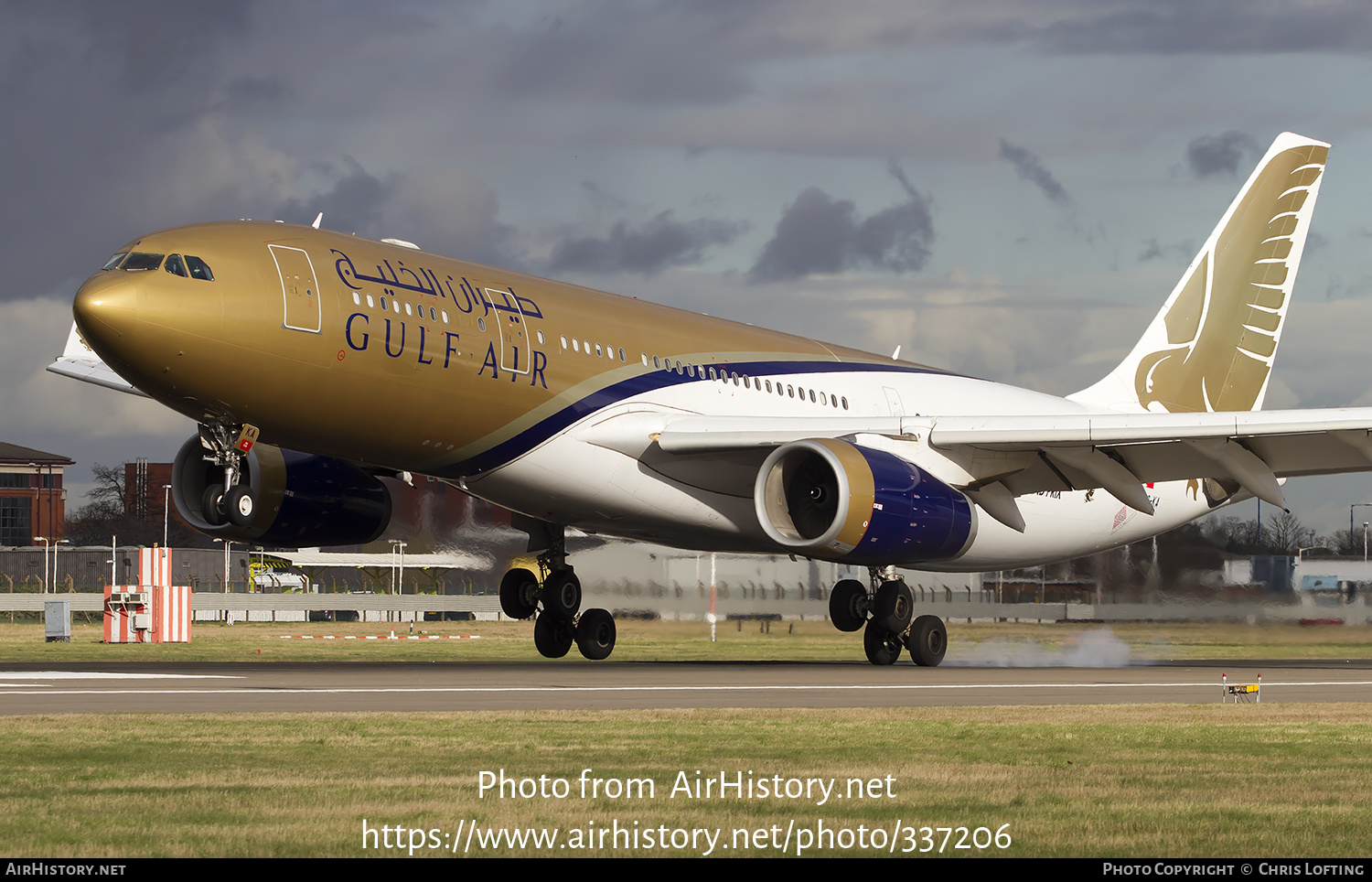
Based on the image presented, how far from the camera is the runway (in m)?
16.4

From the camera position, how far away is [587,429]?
2272 centimetres

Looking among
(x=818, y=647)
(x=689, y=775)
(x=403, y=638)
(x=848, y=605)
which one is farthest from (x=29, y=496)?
(x=689, y=775)

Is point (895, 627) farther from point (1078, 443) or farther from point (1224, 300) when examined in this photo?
point (1224, 300)

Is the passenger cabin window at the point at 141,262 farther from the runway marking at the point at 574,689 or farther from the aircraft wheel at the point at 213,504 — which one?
the runway marking at the point at 574,689

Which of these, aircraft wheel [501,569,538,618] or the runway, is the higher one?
aircraft wheel [501,569,538,618]

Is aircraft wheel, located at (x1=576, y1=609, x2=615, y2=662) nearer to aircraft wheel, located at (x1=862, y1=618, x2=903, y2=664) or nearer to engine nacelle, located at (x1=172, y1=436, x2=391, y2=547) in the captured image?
engine nacelle, located at (x1=172, y1=436, x2=391, y2=547)

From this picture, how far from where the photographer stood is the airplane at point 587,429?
19.1 metres

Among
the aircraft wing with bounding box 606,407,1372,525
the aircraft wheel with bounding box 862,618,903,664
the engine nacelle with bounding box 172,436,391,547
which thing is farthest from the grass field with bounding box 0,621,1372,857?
the engine nacelle with bounding box 172,436,391,547

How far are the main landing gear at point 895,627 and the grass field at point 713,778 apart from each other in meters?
9.05

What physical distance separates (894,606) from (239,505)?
11.2 metres

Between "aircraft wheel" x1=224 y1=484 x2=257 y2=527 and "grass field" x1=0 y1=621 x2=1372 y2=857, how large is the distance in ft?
16.4

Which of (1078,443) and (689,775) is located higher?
(1078,443)

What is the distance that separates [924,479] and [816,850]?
51.6 feet
